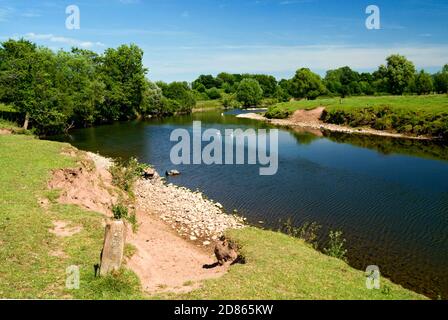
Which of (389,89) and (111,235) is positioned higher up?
(389,89)

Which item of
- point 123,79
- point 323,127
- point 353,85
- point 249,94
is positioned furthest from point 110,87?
point 353,85

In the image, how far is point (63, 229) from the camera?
17.9 meters

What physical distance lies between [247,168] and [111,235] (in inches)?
1255

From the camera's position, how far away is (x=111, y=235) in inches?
506

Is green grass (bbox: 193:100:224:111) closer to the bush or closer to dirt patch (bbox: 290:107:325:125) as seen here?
the bush

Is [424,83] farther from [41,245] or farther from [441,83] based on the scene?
[41,245]

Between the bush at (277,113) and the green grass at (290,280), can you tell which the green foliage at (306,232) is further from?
the bush at (277,113)

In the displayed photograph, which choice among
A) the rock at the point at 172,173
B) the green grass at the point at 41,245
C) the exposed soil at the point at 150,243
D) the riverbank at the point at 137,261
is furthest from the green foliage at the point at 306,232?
the rock at the point at 172,173

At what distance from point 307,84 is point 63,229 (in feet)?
416

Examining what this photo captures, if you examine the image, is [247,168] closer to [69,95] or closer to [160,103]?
[69,95]

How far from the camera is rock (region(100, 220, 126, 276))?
42.2ft

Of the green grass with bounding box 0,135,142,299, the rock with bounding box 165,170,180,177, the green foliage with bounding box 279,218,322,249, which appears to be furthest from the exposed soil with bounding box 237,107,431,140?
the green grass with bounding box 0,135,142,299

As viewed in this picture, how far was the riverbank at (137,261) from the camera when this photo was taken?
12672mm

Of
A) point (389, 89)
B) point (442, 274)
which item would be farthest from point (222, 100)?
point (442, 274)
